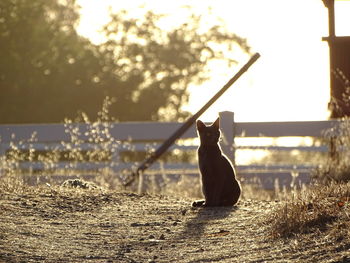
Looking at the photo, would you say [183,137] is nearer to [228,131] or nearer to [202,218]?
[228,131]

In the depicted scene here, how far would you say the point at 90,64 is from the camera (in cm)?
3256

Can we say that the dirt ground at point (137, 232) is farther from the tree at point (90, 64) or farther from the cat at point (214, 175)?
the tree at point (90, 64)

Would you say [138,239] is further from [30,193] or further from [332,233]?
[30,193]

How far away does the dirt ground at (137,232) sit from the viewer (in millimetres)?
7727

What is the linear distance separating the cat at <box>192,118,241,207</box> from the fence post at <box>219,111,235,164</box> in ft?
15.0

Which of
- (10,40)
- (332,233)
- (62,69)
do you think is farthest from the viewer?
(62,69)

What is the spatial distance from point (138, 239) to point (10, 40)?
21.1 metres

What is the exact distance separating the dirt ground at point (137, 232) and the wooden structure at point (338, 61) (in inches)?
142

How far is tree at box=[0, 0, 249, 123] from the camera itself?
96.3 ft

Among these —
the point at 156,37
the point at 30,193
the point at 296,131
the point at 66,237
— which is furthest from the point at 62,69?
the point at 66,237

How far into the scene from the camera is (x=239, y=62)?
3578 centimetres

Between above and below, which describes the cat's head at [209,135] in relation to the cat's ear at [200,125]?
below

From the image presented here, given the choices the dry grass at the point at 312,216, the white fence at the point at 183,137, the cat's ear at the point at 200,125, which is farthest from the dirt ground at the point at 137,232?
the white fence at the point at 183,137

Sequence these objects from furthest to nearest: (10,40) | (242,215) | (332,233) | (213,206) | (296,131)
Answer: (10,40)
(296,131)
(213,206)
(242,215)
(332,233)
